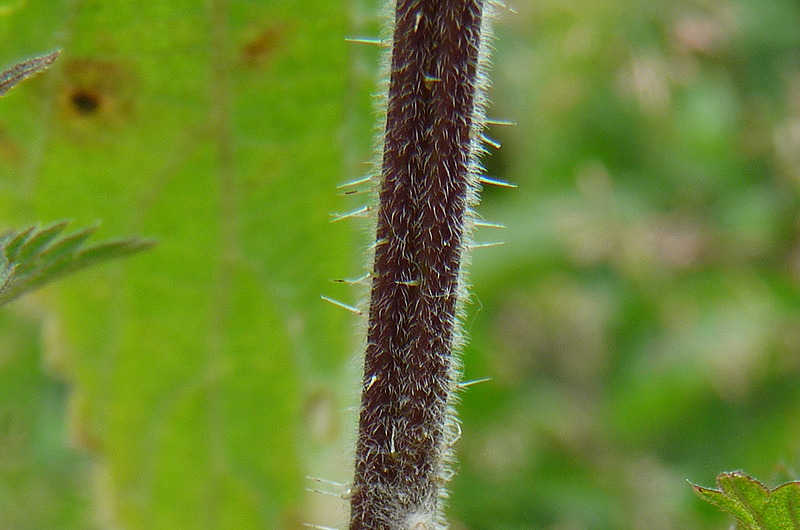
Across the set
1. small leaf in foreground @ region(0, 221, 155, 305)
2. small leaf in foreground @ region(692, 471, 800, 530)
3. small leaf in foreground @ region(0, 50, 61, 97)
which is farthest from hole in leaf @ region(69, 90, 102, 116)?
small leaf in foreground @ region(692, 471, 800, 530)

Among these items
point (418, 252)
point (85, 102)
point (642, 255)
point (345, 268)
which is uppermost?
point (418, 252)

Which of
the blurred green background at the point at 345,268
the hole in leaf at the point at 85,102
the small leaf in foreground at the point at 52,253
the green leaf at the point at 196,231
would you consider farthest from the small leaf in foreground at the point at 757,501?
the hole in leaf at the point at 85,102

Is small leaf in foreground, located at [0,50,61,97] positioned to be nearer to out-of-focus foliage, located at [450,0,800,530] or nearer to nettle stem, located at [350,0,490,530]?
nettle stem, located at [350,0,490,530]

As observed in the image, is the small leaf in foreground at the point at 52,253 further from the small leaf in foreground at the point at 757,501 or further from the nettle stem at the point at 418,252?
the small leaf in foreground at the point at 757,501

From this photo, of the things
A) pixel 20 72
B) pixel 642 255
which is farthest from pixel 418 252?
pixel 642 255

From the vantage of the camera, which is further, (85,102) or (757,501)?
(85,102)

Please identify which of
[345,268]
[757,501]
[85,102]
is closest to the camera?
[757,501]

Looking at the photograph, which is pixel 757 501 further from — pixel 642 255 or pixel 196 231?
pixel 642 255
